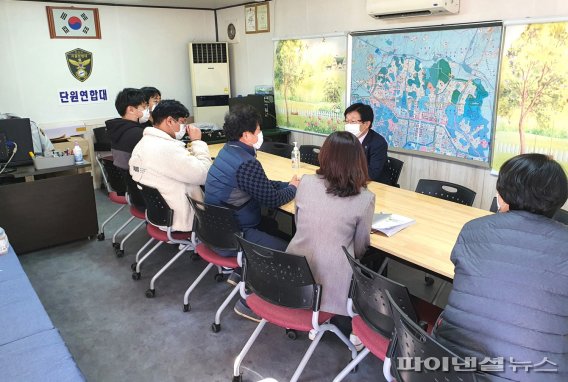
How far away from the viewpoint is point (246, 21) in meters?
6.25

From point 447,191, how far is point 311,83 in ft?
9.26

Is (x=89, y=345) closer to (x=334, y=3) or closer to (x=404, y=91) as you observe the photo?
(x=404, y=91)

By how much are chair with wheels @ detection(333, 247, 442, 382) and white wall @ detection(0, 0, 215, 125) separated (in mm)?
5246

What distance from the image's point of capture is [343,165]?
1986mm

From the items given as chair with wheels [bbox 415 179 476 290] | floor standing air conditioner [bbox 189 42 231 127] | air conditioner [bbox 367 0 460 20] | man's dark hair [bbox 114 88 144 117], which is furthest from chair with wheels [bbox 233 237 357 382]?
floor standing air conditioner [bbox 189 42 231 127]

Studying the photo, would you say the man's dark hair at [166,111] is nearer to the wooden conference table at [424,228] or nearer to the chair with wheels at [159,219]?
the chair with wheels at [159,219]

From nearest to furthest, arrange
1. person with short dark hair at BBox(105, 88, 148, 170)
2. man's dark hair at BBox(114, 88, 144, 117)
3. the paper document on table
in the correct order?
1. the paper document on table
2. person with short dark hair at BBox(105, 88, 148, 170)
3. man's dark hair at BBox(114, 88, 144, 117)

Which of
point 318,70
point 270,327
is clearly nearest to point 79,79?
point 318,70

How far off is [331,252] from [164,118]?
5.63ft

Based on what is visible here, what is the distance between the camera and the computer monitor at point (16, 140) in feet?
12.6

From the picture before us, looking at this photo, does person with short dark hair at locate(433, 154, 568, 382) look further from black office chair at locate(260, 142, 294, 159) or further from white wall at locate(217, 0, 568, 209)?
black office chair at locate(260, 142, 294, 159)

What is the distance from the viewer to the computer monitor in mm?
3826

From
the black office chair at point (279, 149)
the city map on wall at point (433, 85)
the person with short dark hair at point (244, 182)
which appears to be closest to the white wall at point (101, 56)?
the black office chair at point (279, 149)

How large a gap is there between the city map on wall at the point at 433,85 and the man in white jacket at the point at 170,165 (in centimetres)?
212
